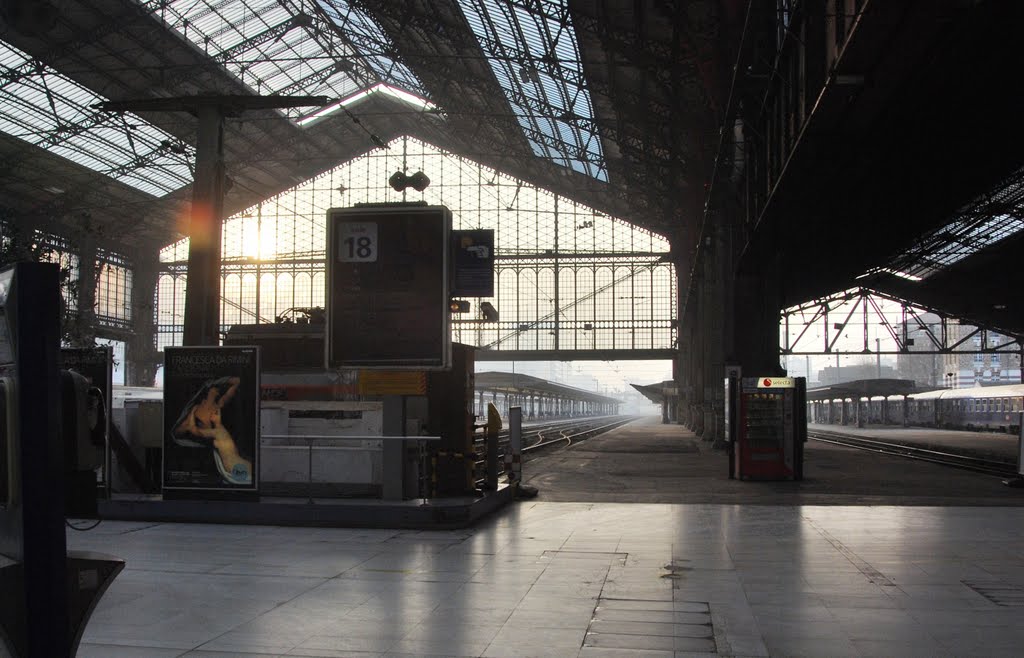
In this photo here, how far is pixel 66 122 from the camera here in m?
43.1

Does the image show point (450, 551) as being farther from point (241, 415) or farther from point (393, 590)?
point (241, 415)

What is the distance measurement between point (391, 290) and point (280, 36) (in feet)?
111

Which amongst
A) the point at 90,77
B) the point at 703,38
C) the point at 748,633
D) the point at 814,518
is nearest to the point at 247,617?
the point at 748,633

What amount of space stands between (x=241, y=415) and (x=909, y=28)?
9934mm

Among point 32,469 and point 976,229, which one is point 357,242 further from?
point 976,229

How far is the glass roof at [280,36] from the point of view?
39.9 m

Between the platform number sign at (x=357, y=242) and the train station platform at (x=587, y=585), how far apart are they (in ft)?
12.6

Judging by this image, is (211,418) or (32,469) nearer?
(32,469)

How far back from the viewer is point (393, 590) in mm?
8484

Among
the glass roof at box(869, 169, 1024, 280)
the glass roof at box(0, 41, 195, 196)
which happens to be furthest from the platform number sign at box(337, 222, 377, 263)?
the glass roof at box(0, 41, 195, 196)

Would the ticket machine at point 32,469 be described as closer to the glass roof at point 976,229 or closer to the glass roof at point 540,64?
the glass roof at point 540,64

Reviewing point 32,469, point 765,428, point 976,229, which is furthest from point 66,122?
point 32,469

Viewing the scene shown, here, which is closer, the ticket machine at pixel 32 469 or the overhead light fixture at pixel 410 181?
the ticket machine at pixel 32 469

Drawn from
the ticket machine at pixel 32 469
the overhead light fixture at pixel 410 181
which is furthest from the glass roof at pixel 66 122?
the ticket machine at pixel 32 469
